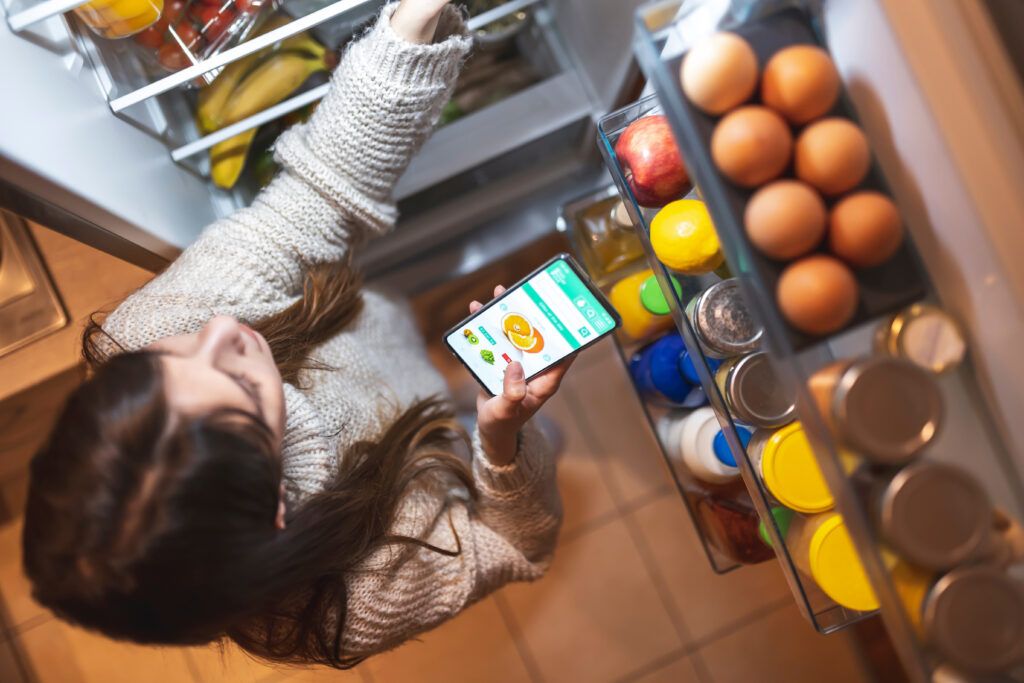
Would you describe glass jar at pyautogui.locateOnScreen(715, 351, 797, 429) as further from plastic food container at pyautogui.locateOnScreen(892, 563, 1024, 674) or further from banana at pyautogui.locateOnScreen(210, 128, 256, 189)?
banana at pyautogui.locateOnScreen(210, 128, 256, 189)

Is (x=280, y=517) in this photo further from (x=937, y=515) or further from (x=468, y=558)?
(x=937, y=515)

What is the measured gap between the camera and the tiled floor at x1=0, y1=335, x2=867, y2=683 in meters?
1.16

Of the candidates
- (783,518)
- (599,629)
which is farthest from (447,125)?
(599,629)

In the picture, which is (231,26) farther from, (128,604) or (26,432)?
(26,432)

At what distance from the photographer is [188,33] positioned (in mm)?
752

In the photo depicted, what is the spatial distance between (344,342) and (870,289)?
24.5 inches

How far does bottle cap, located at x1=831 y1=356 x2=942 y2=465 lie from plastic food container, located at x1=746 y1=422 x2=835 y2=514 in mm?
190

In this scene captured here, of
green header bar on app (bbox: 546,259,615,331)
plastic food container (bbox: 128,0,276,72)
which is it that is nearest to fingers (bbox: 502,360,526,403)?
green header bar on app (bbox: 546,259,615,331)

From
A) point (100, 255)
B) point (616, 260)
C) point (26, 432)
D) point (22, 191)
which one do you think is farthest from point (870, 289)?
point (26, 432)

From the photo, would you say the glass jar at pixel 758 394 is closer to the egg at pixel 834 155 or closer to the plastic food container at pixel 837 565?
the plastic food container at pixel 837 565

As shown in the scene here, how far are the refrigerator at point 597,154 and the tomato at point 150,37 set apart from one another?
2 centimetres

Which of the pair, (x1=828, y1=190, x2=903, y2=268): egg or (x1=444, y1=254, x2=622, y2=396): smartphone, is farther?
(x1=444, y1=254, x2=622, y2=396): smartphone

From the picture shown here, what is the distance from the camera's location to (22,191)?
57 centimetres

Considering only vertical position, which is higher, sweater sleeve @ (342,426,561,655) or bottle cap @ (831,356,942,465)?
bottle cap @ (831,356,942,465)
